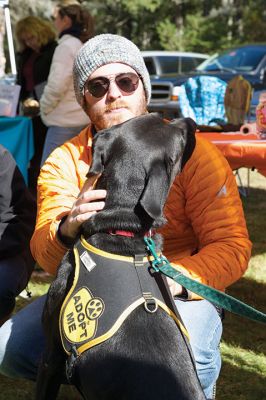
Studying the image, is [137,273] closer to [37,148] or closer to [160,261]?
[160,261]

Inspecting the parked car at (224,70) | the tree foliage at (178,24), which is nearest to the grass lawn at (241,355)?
the parked car at (224,70)

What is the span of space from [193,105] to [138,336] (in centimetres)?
599

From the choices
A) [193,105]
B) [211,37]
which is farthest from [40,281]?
[211,37]

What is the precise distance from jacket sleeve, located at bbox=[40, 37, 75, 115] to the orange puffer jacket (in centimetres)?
315

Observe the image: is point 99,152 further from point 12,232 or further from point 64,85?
point 64,85

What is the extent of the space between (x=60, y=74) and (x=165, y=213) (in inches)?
138

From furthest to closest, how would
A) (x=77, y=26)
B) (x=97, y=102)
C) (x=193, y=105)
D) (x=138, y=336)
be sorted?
1. (x=193, y=105)
2. (x=77, y=26)
3. (x=97, y=102)
4. (x=138, y=336)

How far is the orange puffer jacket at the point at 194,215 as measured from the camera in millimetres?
2305

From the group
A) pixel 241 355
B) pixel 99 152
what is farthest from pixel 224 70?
pixel 99 152

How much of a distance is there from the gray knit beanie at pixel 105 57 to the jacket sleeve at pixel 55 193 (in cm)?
29

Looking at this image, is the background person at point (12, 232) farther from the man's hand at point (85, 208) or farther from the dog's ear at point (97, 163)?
the dog's ear at point (97, 163)

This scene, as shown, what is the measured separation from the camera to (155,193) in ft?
6.48

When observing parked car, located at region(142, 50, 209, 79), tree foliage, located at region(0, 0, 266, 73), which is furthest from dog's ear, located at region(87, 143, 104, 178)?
tree foliage, located at region(0, 0, 266, 73)

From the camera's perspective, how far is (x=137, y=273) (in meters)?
2.03
